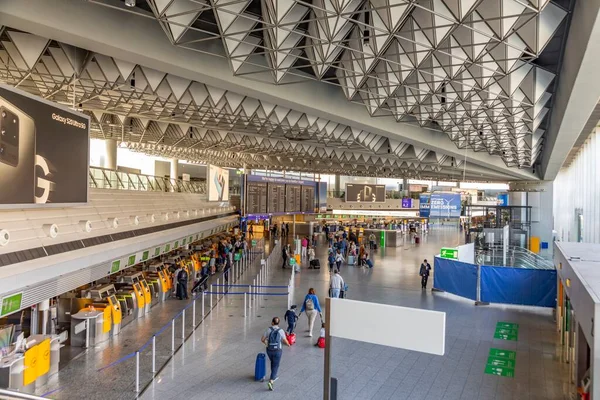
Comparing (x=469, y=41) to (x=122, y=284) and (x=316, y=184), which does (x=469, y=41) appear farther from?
(x=316, y=184)

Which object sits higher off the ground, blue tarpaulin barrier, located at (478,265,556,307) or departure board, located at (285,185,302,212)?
departure board, located at (285,185,302,212)

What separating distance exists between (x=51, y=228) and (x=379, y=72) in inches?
408

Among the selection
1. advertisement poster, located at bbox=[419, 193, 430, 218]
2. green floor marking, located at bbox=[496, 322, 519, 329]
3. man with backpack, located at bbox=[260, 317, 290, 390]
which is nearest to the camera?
man with backpack, located at bbox=[260, 317, 290, 390]

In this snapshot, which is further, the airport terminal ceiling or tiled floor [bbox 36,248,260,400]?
the airport terminal ceiling

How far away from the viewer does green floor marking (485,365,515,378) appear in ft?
28.2

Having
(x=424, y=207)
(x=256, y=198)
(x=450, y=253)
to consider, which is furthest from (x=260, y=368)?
(x=256, y=198)

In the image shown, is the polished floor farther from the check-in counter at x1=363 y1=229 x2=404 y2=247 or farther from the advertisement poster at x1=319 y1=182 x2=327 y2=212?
the advertisement poster at x1=319 y1=182 x2=327 y2=212

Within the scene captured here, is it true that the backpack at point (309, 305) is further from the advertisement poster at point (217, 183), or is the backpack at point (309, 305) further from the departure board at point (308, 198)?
the departure board at point (308, 198)

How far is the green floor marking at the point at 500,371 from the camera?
8.59 metres

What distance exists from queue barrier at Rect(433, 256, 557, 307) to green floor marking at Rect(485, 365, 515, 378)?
614 centimetres

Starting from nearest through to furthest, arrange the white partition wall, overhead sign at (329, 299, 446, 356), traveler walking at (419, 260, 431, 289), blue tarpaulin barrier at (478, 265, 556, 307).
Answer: overhead sign at (329, 299, 446, 356) → blue tarpaulin barrier at (478, 265, 556, 307) → traveler walking at (419, 260, 431, 289) → the white partition wall

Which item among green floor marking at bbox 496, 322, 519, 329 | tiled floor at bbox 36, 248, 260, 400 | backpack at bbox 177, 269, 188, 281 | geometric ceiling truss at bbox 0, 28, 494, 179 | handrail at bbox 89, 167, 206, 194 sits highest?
geometric ceiling truss at bbox 0, 28, 494, 179

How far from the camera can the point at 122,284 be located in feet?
44.1

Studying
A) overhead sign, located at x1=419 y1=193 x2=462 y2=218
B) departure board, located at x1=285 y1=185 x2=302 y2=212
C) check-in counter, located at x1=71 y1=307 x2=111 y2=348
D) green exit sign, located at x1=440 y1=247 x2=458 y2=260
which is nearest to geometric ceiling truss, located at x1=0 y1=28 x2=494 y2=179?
departure board, located at x1=285 y1=185 x2=302 y2=212
